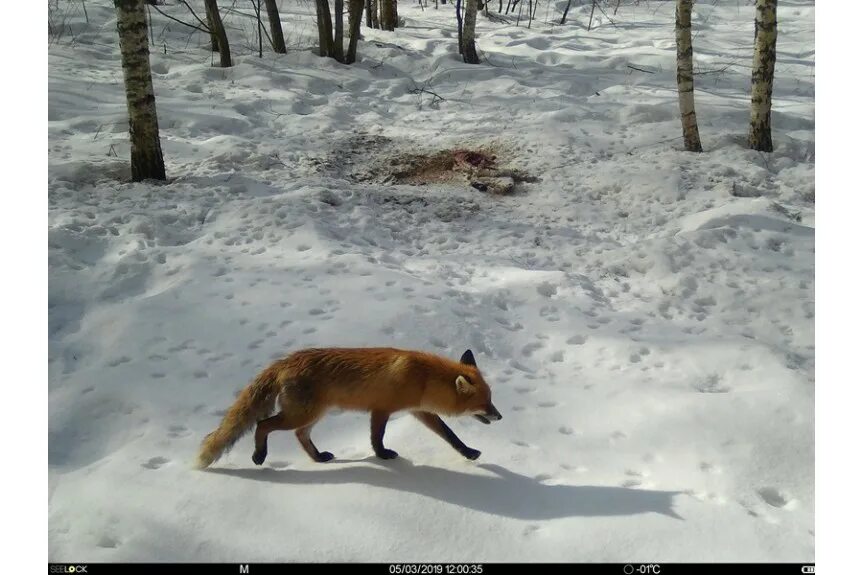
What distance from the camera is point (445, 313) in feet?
18.7

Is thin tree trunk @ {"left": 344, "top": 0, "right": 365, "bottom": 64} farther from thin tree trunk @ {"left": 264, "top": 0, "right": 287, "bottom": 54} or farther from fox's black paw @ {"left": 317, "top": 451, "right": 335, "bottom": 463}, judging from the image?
fox's black paw @ {"left": 317, "top": 451, "right": 335, "bottom": 463}

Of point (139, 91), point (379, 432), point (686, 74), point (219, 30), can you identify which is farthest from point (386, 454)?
point (219, 30)

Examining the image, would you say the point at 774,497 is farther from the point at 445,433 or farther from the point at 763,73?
the point at 763,73

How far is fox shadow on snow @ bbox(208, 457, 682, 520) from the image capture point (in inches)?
127

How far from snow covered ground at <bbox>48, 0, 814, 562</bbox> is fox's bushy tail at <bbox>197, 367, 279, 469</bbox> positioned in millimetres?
137

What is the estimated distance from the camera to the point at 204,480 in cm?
340

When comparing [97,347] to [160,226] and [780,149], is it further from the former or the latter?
[780,149]

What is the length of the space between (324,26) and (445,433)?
13.2 m

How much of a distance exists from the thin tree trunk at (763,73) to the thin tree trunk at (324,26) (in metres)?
9.20

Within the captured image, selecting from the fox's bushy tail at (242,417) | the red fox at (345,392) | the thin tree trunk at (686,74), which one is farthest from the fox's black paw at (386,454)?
the thin tree trunk at (686,74)

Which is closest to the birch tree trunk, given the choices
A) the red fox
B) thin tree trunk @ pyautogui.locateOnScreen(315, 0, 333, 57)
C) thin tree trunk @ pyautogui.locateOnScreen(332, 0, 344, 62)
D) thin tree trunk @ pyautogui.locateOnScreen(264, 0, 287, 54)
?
thin tree trunk @ pyautogui.locateOnScreen(332, 0, 344, 62)

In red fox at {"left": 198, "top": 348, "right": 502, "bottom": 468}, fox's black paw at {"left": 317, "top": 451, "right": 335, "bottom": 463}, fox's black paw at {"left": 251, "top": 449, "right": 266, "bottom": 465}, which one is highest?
red fox at {"left": 198, "top": 348, "right": 502, "bottom": 468}

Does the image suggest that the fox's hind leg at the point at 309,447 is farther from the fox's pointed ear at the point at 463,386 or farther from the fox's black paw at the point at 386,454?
the fox's pointed ear at the point at 463,386

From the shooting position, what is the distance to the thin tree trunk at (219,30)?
42.2 feet
